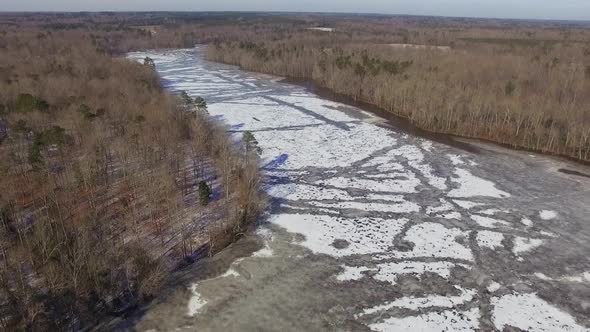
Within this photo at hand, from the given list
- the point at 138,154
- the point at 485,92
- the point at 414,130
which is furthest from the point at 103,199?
the point at 485,92

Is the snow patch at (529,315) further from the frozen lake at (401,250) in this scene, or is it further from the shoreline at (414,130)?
the shoreline at (414,130)

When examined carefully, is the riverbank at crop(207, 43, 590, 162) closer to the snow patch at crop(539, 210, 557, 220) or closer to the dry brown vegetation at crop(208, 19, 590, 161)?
the dry brown vegetation at crop(208, 19, 590, 161)

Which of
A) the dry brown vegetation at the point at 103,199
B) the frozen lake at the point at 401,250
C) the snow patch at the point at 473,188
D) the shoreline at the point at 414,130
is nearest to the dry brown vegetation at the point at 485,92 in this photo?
the shoreline at the point at 414,130

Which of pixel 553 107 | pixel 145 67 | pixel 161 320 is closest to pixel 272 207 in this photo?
pixel 161 320

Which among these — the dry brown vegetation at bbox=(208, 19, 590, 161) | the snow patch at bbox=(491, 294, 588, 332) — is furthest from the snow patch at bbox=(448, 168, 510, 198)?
the dry brown vegetation at bbox=(208, 19, 590, 161)

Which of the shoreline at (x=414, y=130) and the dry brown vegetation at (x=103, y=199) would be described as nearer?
the dry brown vegetation at (x=103, y=199)

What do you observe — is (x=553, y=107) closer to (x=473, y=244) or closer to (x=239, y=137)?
(x=473, y=244)

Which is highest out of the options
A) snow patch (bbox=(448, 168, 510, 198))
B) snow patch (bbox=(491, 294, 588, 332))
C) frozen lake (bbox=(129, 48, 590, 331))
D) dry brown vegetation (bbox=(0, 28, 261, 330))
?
dry brown vegetation (bbox=(0, 28, 261, 330))

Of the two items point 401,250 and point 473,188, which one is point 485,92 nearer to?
point 473,188
